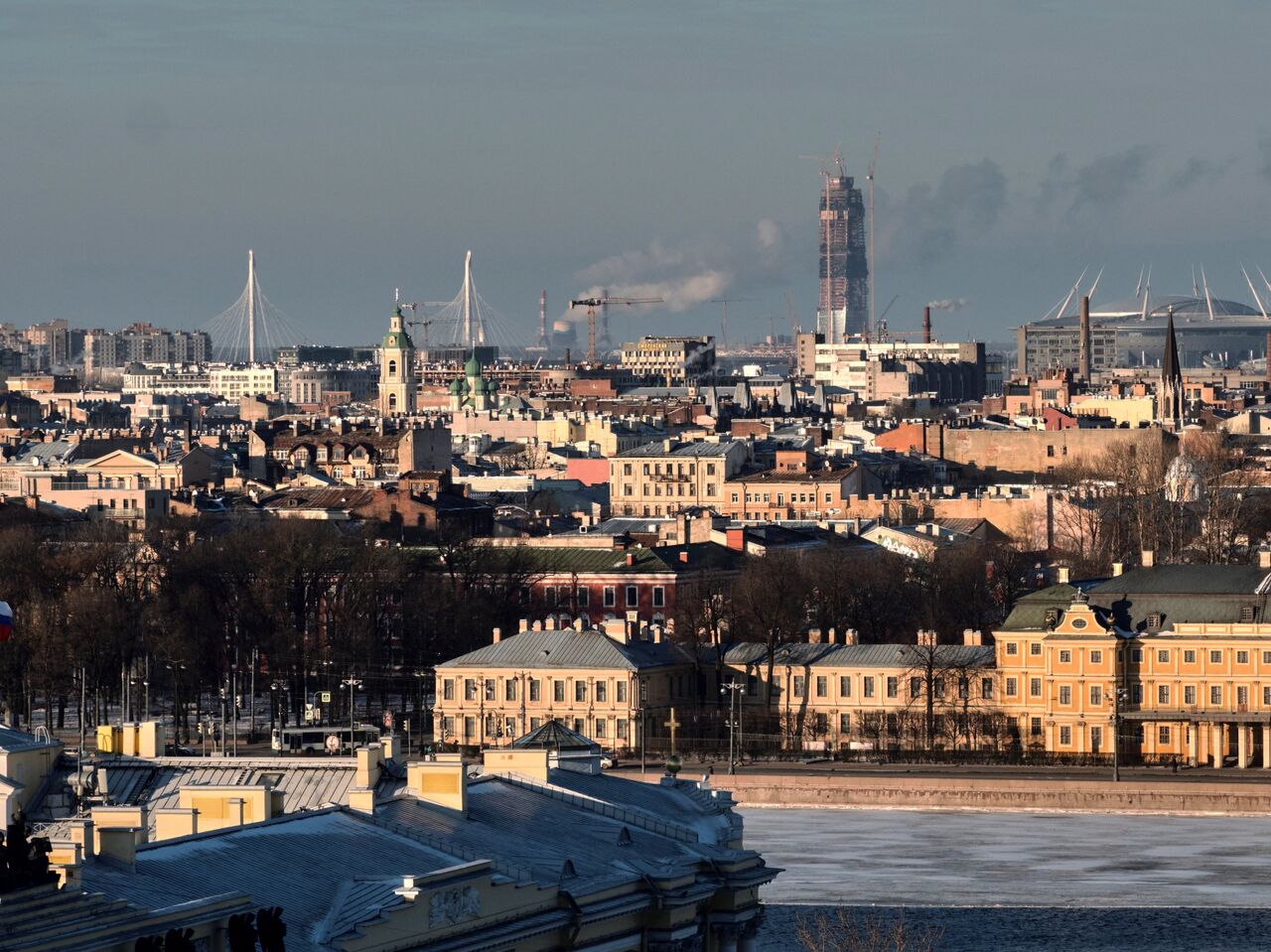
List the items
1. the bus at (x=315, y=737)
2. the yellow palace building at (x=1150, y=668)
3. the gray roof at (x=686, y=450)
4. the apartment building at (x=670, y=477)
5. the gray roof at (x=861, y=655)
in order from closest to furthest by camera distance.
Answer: the bus at (x=315, y=737) < the yellow palace building at (x=1150, y=668) < the gray roof at (x=861, y=655) < the apartment building at (x=670, y=477) < the gray roof at (x=686, y=450)

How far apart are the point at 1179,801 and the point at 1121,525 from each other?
44.4m

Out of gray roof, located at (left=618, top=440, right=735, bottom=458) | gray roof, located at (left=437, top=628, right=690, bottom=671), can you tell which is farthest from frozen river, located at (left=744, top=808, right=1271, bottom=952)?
gray roof, located at (left=618, top=440, right=735, bottom=458)

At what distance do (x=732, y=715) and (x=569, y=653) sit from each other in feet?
20.0

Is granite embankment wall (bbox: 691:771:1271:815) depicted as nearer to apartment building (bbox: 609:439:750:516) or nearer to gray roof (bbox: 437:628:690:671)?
gray roof (bbox: 437:628:690:671)

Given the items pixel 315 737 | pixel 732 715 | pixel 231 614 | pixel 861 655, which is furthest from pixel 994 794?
pixel 231 614

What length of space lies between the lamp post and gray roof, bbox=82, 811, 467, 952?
39.3 metres

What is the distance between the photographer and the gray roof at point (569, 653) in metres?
83.8

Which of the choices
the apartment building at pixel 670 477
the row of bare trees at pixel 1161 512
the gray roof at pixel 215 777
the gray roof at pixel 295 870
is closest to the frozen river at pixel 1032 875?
the gray roof at pixel 215 777

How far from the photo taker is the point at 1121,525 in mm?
115562

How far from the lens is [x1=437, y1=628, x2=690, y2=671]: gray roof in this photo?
3300 inches

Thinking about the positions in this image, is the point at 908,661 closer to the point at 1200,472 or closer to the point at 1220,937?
the point at 1220,937

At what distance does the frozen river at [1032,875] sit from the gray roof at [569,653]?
476 inches

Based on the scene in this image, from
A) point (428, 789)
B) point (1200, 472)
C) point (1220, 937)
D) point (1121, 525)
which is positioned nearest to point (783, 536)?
point (1121, 525)

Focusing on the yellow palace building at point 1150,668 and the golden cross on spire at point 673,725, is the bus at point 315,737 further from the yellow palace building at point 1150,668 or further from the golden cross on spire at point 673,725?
the yellow palace building at point 1150,668
